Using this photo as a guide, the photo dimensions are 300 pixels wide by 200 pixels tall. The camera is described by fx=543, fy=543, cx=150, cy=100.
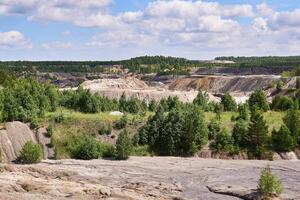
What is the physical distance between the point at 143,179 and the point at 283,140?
26950 millimetres

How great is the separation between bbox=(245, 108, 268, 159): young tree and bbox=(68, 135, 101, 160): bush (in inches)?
879

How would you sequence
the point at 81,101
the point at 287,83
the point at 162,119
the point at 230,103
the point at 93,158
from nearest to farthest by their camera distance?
the point at 93,158 → the point at 162,119 → the point at 81,101 → the point at 230,103 → the point at 287,83

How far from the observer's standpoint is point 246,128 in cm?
8219

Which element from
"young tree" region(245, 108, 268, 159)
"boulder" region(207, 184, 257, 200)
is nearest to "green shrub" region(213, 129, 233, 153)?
"young tree" region(245, 108, 268, 159)

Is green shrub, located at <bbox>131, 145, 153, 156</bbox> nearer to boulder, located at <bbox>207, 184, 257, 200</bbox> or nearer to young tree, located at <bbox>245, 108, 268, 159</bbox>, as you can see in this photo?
young tree, located at <bbox>245, 108, 268, 159</bbox>

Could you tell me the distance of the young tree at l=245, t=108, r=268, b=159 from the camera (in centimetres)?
7912

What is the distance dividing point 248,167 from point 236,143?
1207 centimetres

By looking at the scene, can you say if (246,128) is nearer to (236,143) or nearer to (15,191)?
(236,143)

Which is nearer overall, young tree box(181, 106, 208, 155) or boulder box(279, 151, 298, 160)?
boulder box(279, 151, 298, 160)

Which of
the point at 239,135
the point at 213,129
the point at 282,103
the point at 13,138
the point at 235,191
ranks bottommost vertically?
the point at 235,191

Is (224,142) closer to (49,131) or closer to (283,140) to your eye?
(283,140)

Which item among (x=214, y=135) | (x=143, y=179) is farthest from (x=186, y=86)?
(x=143, y=179)

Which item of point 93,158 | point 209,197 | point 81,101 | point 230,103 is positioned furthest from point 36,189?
point 230,103

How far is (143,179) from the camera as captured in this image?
62.2 m
